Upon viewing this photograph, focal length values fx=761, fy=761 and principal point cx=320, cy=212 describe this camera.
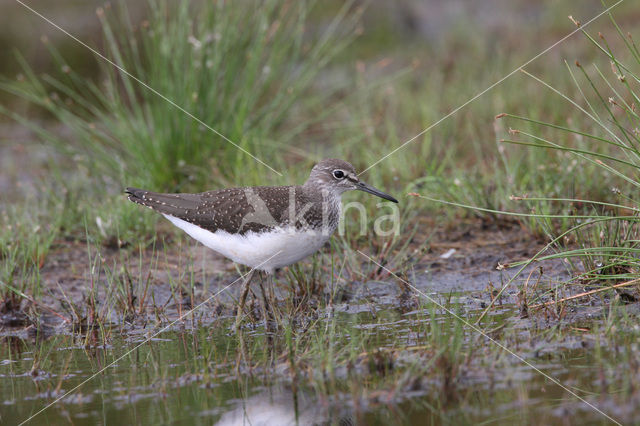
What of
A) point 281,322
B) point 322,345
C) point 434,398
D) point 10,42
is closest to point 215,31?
point 281,322

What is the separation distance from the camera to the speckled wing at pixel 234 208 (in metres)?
6.62

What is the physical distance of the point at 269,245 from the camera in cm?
641

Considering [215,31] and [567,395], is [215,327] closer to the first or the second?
[567,395]

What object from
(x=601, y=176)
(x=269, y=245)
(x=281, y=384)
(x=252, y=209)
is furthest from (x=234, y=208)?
(x=601, y=176)

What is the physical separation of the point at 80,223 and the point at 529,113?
248 inches

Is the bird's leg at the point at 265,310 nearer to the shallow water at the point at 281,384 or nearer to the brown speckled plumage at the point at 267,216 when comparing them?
the brown speckled plumage at the point at 267,216

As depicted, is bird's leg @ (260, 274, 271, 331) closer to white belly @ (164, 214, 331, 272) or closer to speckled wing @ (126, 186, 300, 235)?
white belly @ (164, 214, 331, 272)

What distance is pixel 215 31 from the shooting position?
9867mm

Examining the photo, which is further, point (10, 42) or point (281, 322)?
point (10, 42)

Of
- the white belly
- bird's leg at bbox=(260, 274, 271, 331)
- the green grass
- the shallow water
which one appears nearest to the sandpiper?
the white belly

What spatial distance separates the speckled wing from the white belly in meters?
0.08

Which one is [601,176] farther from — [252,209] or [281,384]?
[281,384]

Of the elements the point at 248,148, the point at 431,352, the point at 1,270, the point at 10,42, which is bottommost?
the point at 431,352

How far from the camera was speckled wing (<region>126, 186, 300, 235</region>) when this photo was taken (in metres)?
6.62
